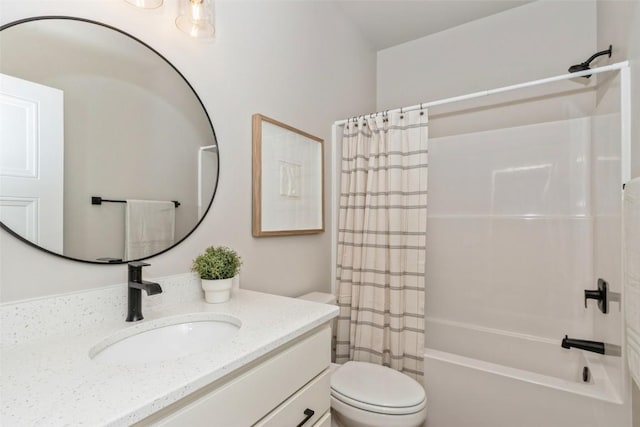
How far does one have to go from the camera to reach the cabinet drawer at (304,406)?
0.80 meters

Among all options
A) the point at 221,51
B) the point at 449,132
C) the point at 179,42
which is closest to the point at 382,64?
the point at 449,132

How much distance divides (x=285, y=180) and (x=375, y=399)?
1.13 m

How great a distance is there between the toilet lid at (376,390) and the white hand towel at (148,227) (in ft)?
3.35

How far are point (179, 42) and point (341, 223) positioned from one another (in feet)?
4.34

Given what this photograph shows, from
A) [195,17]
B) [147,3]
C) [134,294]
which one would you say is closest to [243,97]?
[195,17]

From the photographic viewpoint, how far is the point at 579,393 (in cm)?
132

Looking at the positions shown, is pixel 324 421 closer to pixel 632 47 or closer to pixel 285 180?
pixel 285 180

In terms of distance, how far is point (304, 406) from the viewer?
0.90 m

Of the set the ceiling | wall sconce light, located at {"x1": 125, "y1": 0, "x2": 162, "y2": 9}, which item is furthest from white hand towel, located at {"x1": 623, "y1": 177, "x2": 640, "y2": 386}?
the ceiling

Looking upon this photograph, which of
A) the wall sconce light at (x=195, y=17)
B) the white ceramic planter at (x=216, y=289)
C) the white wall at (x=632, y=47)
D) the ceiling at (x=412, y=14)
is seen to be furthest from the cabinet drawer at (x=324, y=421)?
the ceiling at (x=412, y=14)

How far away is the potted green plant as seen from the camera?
43.1 inches

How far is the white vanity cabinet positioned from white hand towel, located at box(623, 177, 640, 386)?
0.85 meters

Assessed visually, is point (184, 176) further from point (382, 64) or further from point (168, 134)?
point (382, 64)

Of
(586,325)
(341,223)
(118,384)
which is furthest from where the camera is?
(341,223)
